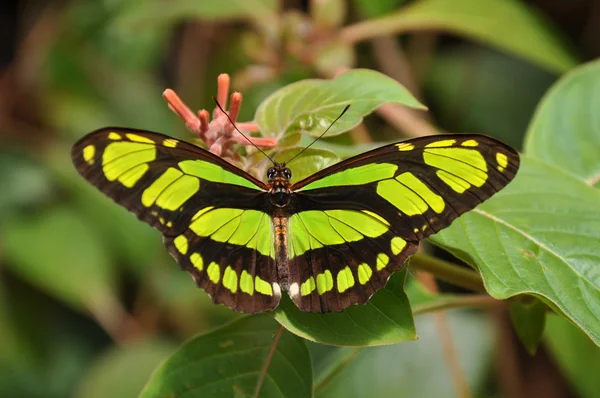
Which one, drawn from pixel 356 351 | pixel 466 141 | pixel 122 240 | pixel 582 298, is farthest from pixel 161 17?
pixel 582 298

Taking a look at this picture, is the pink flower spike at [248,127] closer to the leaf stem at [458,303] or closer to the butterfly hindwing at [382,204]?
the butterfly hindwing at [382,204]

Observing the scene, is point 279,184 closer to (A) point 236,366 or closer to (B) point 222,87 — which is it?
(B) point 222,87

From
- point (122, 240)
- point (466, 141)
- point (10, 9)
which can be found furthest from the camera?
point (10, 9)

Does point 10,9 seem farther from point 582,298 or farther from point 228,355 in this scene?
point 582,298

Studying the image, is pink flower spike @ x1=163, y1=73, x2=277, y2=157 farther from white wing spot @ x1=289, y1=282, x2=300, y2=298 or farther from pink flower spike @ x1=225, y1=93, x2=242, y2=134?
white wing spot @ x1=289, y1=282, x2=300, y2=298

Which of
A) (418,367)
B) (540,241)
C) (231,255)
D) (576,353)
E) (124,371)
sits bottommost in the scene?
(418,367)

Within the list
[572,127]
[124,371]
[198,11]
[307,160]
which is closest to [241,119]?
[198,11]
